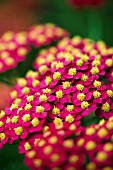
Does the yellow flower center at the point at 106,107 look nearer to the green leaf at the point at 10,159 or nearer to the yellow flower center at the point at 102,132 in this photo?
the yellow flower center at the point at 102,132

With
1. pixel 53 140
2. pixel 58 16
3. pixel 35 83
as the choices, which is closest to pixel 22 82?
pixel 35 83

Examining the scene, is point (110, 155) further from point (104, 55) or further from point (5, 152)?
point (5, 152)

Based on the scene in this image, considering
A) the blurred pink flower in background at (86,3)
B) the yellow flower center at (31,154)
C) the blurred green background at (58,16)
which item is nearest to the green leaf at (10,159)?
the yellow flower center at (31,154)

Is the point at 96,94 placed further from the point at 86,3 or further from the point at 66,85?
the point at 86,3

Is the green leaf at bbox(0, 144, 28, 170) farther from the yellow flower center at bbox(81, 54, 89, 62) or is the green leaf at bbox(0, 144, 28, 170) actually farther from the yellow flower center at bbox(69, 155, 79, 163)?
the yellow flower center at bbox(69, 155, 79, 163)

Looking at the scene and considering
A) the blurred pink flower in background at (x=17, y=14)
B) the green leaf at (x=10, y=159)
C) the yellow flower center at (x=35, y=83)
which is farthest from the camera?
the blurred pink flower in background at (x=17, y=14)

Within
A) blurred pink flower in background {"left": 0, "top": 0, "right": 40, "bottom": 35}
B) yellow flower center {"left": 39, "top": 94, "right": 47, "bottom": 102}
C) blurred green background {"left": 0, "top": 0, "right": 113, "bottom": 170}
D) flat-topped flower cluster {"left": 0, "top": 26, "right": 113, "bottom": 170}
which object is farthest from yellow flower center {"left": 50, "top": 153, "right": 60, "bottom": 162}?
blurred pink flower in background {"left": 0, "top": 0, "right": 40, "bottom": 35}
